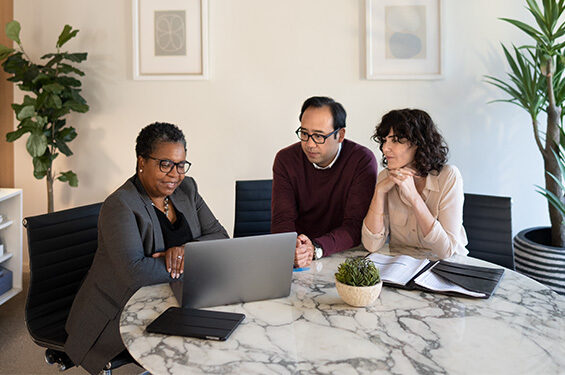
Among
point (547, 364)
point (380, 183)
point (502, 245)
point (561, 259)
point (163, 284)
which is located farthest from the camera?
point (561, 259)

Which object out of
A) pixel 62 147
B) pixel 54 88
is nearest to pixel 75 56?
pixel 54 88

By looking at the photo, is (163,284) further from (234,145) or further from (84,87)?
(84,87)

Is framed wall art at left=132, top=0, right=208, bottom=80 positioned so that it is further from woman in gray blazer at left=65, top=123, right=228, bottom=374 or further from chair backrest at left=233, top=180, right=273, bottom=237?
woman in gray blazer at left=65, top=123, right=228, bottom=374

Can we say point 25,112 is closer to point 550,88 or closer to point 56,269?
point 56,269

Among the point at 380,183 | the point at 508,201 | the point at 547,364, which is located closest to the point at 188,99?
the point at 380,183

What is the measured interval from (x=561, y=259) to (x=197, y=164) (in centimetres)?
240

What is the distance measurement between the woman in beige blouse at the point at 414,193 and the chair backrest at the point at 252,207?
3.05 feet

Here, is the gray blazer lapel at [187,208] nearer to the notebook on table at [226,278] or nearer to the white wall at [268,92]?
the notebook on table at [226,278]

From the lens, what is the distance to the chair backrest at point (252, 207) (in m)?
2.82

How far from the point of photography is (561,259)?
2697 mm

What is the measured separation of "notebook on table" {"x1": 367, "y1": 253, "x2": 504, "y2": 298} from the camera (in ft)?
4.88

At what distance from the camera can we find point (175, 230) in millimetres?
1936

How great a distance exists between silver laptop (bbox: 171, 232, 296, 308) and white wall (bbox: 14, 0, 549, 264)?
85.1 inches

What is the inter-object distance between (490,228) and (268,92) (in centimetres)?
185
